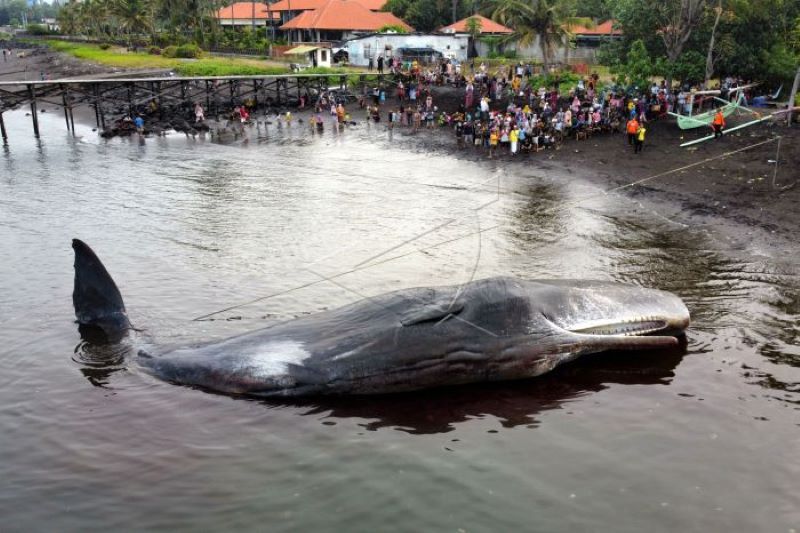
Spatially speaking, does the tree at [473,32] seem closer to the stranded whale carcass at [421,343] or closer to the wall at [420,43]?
the wall at [420,43]

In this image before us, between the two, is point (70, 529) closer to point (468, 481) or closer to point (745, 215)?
point (468, 481)

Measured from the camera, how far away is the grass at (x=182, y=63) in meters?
65.4

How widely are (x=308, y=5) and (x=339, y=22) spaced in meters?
13.0

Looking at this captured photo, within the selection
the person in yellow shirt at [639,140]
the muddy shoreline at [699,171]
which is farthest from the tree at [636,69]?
the person in yellow shirt at [639,140]

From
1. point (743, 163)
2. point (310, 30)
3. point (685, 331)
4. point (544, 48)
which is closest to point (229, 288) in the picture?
point (685, 331)

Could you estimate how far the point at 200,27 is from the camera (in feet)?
291

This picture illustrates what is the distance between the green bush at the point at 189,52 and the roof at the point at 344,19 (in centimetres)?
1072

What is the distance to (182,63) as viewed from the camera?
72.4 m

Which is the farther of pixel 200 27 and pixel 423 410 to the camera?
pixel 200 27

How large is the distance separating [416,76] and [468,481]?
46.5 metres

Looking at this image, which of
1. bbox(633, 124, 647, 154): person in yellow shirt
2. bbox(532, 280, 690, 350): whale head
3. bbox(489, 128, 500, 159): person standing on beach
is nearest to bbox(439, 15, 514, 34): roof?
bbox(489, 128, 500, 159): person standing on beach

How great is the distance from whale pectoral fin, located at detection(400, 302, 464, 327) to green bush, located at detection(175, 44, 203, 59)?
75.3 meters

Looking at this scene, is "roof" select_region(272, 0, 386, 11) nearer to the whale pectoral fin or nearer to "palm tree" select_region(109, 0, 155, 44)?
"palm tree" select_region(109, 0, 155, 44)

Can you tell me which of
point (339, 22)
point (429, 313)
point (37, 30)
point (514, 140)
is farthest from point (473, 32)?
point (37, 30)
